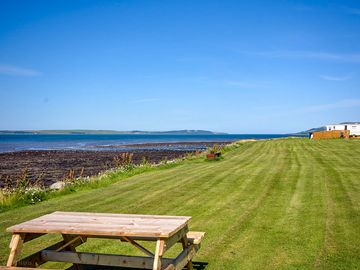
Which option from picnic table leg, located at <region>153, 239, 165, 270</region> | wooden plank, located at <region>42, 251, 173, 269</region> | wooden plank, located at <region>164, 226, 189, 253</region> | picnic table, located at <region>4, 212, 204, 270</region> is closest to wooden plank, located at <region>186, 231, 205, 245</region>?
picnic table, located at <region>4, 212, 204, 270</region>

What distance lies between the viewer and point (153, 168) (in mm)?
23016

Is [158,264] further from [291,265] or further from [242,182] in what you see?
[242,182]

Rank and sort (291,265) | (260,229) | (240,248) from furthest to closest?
(260,229) < (240,248) < (291,265)

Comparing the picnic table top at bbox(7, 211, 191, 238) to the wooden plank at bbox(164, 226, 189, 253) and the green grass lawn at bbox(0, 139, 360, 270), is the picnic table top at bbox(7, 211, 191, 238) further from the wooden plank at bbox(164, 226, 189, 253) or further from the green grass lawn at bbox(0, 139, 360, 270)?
the green grass lawn at bbox(0, 139, 360, 270)

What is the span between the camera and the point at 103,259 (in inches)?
226

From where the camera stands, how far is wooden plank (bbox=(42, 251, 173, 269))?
561 centimetres

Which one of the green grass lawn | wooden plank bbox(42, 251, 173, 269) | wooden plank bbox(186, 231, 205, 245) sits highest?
wooden plank bbox(186, 231, 205, 245)

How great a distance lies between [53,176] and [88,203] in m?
16.0

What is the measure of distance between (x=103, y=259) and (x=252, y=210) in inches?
227

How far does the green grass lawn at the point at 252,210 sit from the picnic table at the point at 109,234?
1.54 meters

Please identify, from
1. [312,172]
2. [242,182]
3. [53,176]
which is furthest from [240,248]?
[53,176]

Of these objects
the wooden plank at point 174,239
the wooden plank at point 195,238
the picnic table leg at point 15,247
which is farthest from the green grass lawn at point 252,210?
the picnic table leg at point 15,247

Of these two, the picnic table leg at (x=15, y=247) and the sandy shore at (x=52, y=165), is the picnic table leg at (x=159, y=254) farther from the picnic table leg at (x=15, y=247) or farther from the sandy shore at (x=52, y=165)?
the sandy shore at (x=52, y=165)

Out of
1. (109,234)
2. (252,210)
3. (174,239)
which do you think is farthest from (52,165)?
(109,234)
